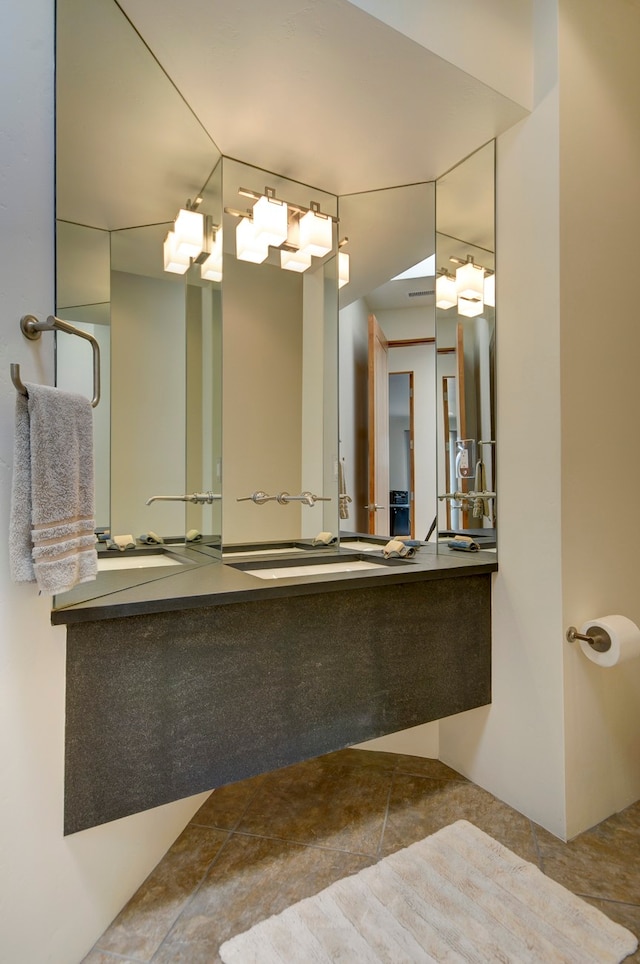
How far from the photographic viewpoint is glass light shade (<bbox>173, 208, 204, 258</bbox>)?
169cm

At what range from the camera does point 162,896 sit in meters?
1.32

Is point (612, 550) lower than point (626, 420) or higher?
lower

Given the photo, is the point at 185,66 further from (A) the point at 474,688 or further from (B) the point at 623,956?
(B) the point at 623,956

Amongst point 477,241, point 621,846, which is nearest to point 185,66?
point 477,241

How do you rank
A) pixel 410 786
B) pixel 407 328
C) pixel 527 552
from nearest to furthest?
pixel 527 552, pixel 410 786, pixel 407 328

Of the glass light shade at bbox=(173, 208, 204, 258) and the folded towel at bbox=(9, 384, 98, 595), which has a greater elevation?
the glass light shade at bbox=(173, 208, 204, 258)

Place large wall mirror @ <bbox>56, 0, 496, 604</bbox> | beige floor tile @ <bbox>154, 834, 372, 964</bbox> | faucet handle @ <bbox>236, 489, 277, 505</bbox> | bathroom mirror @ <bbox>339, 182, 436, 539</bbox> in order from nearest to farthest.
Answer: beige floor tile @ <bbox>154, 834, 372, 964</bbox>
large wall mirror @ <bbox>56, 0, 496, 604</bbox>
faucet handle @ <bbox>236, 489, 277, 505</bbox>
bathroom mirror @ <bbox>339, 182, 436, 539</bbox>

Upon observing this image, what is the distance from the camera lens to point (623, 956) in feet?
3.78

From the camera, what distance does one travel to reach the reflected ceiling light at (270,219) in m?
2.00

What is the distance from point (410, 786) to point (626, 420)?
1552mm

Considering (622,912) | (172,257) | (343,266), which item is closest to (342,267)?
(343,266)

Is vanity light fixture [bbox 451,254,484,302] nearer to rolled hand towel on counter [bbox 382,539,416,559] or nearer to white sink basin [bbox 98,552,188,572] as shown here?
rolled hand towel on counter [bbox 382,539,416,559]

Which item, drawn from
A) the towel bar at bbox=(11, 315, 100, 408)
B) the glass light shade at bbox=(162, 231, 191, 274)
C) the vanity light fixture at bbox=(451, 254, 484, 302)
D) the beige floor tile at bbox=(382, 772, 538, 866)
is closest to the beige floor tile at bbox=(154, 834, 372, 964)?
the beige floor tile at bbox=(382, 772, 538, 866)

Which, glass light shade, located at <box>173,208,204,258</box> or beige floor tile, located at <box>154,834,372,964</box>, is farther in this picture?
glass light shade, located at <box>173,208,204,258</box>
